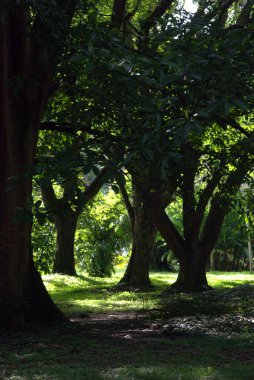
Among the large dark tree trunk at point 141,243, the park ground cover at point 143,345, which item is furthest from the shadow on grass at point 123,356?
the large dark tree trunk at point 141,243

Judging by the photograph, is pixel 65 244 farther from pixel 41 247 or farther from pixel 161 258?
pixel 161 258

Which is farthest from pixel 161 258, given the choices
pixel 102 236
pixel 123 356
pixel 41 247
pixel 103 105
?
pixel 123 356

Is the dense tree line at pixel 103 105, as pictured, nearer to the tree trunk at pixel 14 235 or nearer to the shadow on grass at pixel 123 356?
the tree trunk at pixel 14 235

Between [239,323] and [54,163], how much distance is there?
5.09 meters

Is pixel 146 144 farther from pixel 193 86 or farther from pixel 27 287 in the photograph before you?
pixel 27 287

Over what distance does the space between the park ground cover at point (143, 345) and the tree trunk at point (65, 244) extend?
11115mm

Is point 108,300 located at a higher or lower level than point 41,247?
lower

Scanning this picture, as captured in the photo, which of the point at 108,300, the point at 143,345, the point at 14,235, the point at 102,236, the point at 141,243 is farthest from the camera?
the point at 102,236

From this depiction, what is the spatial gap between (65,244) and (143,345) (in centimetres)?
1714

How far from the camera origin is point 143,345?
24.3 feet

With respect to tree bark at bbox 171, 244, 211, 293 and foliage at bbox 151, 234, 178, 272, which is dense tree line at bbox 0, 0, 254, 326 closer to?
tree bark at bbox 171, 244, 211, 293

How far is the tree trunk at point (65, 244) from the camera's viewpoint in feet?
78.9

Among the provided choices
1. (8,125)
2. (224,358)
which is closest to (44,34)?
(8,125)

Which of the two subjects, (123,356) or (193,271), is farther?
(193,271)
